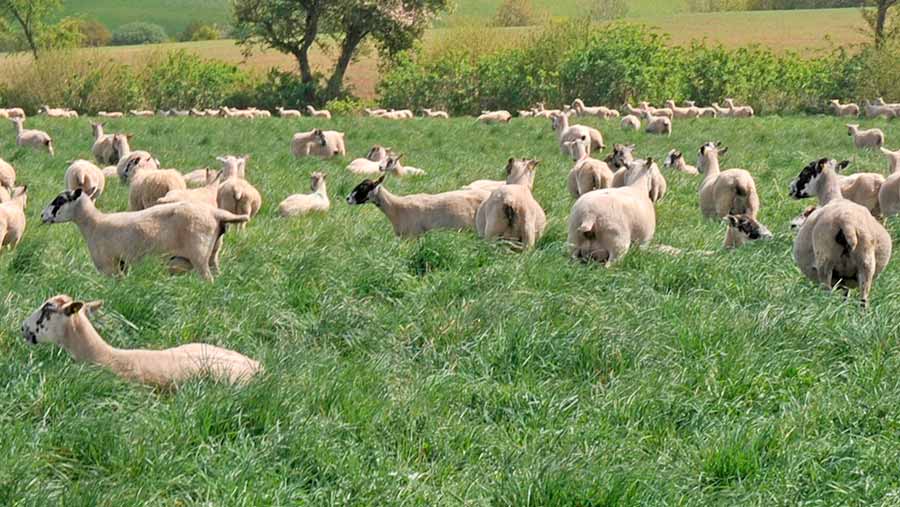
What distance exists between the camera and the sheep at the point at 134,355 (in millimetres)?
6199

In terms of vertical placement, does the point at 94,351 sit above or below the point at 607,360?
above

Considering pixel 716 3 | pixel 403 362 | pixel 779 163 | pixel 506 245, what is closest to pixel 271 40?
pixel 779 163

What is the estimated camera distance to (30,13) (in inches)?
2813

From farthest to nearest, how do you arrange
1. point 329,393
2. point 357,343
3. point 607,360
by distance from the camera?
1. point 357,343
2. point 607,360
3. point 329,393

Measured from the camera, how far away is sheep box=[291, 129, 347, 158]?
21781 mm

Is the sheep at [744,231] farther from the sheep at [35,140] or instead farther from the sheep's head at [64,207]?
the sheep at [35,140]

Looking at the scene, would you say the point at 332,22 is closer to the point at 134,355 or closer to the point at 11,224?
the point at 11,224

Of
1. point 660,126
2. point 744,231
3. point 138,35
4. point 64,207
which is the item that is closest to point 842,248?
point 744,231

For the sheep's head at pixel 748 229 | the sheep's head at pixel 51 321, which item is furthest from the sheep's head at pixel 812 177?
the sheep's head at pixel 51 321

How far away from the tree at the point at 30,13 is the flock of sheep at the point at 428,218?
200ft

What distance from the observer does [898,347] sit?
7160 mm

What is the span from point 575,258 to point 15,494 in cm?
615

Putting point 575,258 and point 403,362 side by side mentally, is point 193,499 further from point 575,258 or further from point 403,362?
point 575,258

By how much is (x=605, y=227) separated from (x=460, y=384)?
371 centimetres
